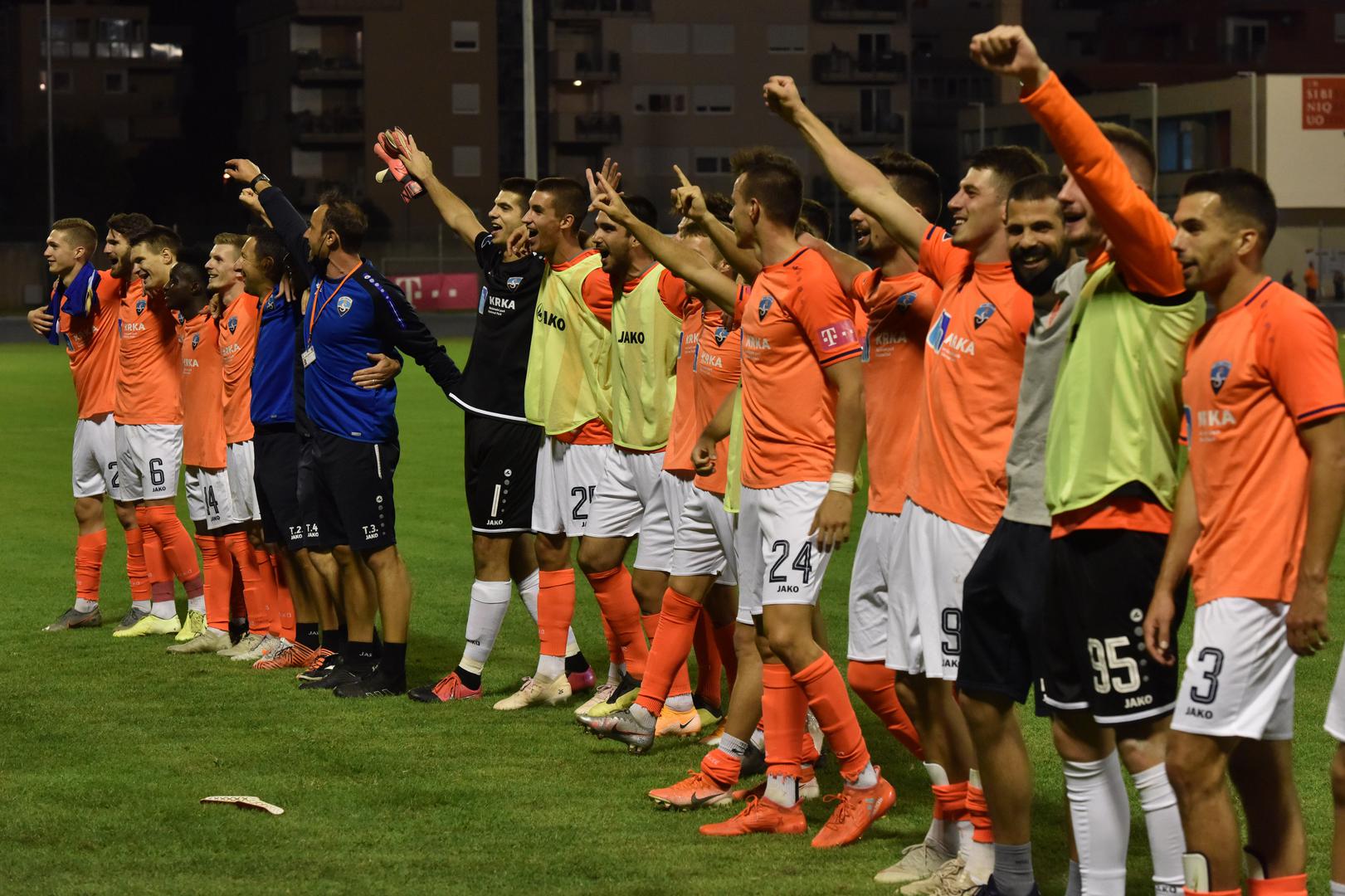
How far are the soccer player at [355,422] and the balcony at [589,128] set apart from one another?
82.8 m

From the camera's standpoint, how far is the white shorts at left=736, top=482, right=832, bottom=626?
6227 mm

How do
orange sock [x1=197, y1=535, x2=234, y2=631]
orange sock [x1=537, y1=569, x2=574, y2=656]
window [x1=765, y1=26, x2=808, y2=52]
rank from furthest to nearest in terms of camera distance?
1. window [x1=765, y1=26, x2=808, y2=52]
2. orange sock [x1=197, y1=535, x2=234, y2=631]
3. orange sock [x1=537, y1=569, x2=574, y2=656]

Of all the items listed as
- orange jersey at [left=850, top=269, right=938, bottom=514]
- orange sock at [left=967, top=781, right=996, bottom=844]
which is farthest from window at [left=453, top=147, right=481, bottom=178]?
orange sock at [left=967, top=781, right=996, bottom=844]

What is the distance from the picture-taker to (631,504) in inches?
333

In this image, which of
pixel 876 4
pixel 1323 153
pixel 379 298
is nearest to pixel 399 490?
pixel 379 298

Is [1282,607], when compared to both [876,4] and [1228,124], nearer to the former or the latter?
[1228,124]

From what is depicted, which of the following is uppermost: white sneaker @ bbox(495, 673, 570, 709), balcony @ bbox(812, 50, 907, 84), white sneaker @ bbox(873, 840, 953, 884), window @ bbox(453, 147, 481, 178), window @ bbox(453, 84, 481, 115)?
balcony @ bbox(812, 50, 907, 84)

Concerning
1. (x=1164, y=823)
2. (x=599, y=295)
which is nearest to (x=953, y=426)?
(x=1164, y=823)

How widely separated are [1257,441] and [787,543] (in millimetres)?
2183

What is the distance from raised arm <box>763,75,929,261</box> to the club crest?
0.50 meters

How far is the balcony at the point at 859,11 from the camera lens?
314 ft

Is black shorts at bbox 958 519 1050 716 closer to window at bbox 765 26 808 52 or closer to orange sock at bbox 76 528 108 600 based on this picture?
orange sock at bbox 76 528 108 600

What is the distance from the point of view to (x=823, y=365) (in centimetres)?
620

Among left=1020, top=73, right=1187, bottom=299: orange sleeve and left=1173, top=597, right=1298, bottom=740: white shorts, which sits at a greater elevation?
left=1020, top=73, right=1187, bottom=299: orange sleeve
